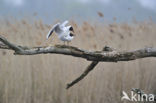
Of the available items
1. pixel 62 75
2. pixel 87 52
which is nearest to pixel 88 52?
pixel 87 52

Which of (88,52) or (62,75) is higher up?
(88,52)

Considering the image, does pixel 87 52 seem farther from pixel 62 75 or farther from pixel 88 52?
pixel 62 75

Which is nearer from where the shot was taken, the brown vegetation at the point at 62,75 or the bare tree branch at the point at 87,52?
the bare tree branch at the point at 87,52

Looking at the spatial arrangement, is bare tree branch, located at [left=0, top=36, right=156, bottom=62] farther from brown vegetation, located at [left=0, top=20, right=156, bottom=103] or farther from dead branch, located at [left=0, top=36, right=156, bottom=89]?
brown vegetation, located at [left=0, top=20, right=156, bottom=103]

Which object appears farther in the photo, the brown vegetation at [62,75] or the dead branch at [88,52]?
the brown vegetation at [62,75]

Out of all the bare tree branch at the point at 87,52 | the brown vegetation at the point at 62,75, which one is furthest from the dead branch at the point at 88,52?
the brown vegetation at the point at 62,75

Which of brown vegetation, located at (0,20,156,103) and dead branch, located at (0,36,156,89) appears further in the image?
brown vegetation, located at (0,20,156,103)

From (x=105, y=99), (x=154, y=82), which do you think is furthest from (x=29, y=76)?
(x=154, y=82)

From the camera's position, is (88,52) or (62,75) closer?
(88,52)

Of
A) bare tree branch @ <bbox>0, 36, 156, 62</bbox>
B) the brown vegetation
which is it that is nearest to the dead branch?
bare tree branch @ <bbox>0, 36, 156, 62</bbox>

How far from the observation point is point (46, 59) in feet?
10.3

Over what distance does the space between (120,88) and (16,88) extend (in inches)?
36.2

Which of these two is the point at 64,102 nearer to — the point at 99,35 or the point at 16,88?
the point at 16,88

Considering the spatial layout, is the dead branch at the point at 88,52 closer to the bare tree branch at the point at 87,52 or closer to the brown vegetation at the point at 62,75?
the bare tree branch at the point at 87,52
